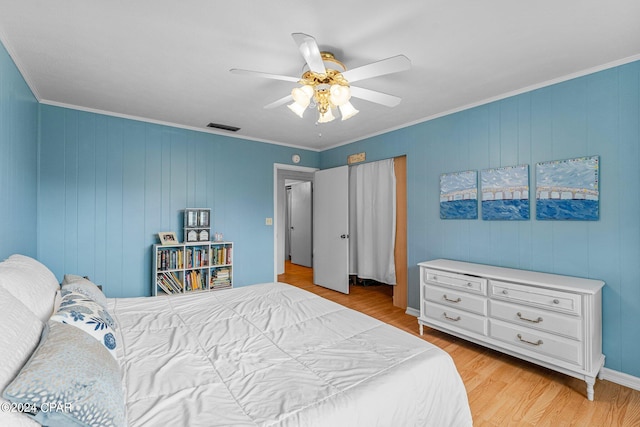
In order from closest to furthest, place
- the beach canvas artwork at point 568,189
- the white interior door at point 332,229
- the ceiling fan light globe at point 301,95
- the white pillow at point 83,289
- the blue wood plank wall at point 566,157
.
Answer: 1. the white pillow at point 83,289
2. the ceiling fan light globe at point 301,95
3. the blue wood plank wall at point 566,157
4. the beach canvas artwork at point 568,189
5. the white interior door at point 332,229

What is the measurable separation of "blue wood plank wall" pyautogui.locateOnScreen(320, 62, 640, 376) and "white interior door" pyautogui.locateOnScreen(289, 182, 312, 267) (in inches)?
153

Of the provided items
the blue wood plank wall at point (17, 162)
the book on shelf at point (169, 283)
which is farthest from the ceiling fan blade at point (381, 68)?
the book on shelf at point (169, 283)

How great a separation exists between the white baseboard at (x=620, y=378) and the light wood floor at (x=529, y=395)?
0.05 meters

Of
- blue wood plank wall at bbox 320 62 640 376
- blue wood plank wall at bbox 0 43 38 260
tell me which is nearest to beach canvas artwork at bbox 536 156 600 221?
blue wood plank wall at bbox 320 62 640 376

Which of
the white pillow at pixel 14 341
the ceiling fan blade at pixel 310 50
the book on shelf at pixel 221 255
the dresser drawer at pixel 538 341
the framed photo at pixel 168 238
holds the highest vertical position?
the ceiling fan blade at pixel 310 50

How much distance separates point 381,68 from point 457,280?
211cm

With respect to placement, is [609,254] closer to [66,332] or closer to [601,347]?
[601,347]

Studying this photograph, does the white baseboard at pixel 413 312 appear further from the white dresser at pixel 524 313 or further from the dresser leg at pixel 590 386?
the dresser leg at pixel 590 386

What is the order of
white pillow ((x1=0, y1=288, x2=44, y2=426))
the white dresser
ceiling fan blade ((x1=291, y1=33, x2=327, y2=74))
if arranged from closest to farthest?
white pillow ((x1=0, y1=288, x2=44, y2=426))
ceiling fan blade ((x1=291, y1=33, x2=327, y2=74))
the white dresser

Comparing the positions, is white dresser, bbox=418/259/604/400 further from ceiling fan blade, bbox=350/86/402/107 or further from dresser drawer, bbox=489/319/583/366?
ceiling fan blade, bbox=350/86/402/107

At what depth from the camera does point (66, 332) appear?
1.07m

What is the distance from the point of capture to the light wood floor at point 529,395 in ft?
6.27

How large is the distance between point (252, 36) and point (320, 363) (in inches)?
80.4

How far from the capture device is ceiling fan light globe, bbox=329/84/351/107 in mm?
2008
